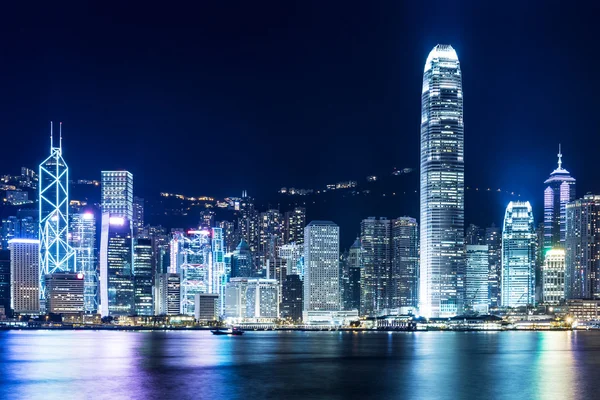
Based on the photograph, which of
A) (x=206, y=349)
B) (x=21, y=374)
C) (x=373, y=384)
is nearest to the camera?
(x=373, y=384)

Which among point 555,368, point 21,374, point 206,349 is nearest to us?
point 21,374

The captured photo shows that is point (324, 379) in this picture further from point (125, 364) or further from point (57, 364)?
point (57, 364)

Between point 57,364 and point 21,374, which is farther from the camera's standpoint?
point 57,364

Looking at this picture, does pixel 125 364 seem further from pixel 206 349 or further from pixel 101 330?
pixel 101 330

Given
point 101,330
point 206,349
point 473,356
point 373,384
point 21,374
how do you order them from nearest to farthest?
1. point 373,384
2. point 21,374
3. point 473,356
4. point 206,349
5. point 101,330

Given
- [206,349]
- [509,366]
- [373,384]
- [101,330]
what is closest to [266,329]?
[101,330]

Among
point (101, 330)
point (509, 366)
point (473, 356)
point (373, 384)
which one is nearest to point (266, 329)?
point (101, 330)
